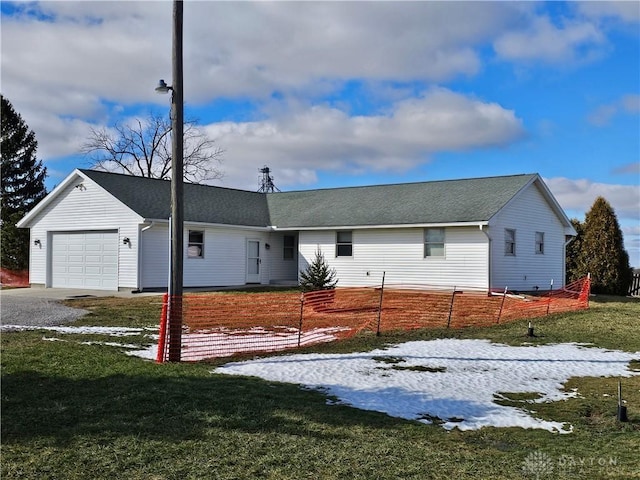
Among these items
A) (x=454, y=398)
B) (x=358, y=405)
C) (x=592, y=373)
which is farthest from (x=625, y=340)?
(x=358, y=405)

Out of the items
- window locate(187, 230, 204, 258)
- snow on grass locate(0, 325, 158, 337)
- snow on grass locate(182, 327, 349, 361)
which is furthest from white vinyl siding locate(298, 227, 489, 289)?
snow on grass locate(0, 325, 158, 337)

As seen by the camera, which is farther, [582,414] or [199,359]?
[199,359]

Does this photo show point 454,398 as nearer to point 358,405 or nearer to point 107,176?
point 358,405

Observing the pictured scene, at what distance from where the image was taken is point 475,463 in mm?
5023

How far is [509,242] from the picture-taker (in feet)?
75.4

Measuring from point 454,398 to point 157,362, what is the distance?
4155mm

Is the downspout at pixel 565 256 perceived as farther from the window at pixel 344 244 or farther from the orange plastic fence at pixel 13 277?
the orange plastic fence at pixel 13 277

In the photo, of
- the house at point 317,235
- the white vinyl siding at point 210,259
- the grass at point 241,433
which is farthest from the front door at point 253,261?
the grass at point 241,433

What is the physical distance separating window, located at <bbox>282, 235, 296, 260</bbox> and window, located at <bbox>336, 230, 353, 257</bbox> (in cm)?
335

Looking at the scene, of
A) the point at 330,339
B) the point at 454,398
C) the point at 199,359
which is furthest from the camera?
the point at 330,339

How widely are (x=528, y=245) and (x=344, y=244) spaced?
7.13 meters

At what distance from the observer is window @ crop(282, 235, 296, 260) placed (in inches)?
1109

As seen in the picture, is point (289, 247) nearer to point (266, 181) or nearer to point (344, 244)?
point (344, 244)

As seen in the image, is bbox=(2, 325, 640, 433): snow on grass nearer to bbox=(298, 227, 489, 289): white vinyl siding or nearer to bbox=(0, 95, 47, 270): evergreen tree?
bbox=(298, 227, 489, 289): white vinyl siding
